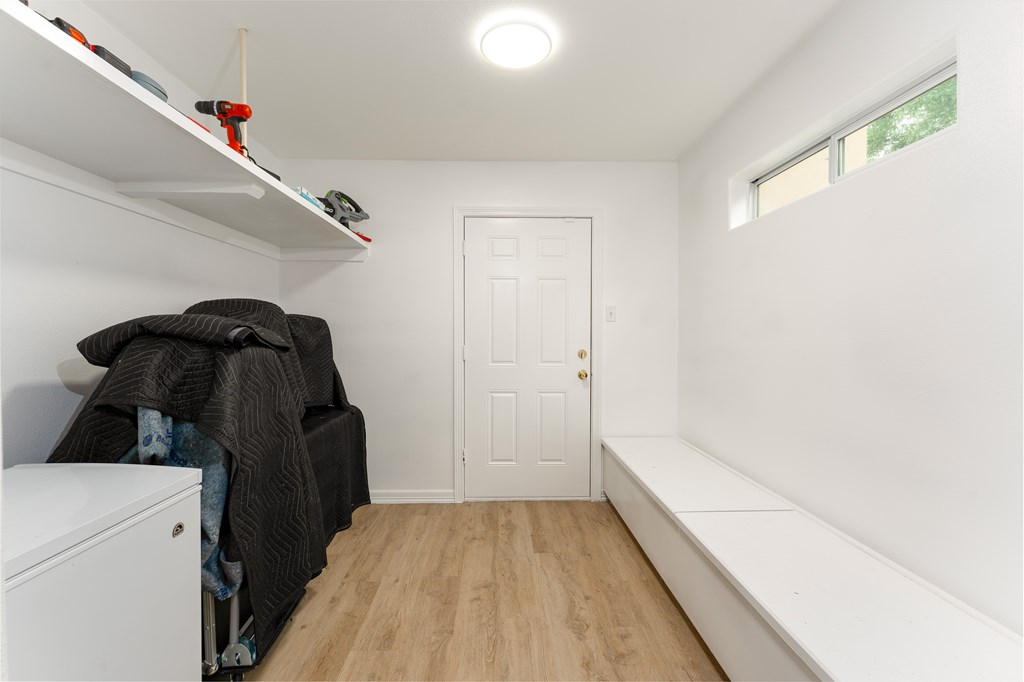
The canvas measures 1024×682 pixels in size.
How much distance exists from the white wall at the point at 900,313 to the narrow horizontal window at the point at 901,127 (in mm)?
100

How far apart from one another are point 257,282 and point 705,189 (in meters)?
2.77

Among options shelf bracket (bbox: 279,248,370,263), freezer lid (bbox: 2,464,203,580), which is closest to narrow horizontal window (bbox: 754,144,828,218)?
shelf bracket (bbox: 279,248,370,263)

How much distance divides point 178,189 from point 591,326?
2.28m

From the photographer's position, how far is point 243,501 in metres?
1.29

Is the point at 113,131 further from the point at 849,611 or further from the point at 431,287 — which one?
the point at 849,611

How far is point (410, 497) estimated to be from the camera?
290cm

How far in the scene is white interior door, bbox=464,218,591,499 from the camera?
2908 millimetres

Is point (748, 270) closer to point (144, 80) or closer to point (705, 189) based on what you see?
point (705, 189)

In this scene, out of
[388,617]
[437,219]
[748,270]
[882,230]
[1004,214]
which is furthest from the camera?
[437,219]

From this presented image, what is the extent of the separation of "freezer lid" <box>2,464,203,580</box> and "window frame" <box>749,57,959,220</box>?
2349 mm

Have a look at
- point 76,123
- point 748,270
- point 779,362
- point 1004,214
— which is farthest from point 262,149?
point 1004,214

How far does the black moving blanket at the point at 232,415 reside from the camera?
1216 mm

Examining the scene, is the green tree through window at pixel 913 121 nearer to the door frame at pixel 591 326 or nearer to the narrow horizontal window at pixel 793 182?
the narrow horizontal window at pixel 793 182

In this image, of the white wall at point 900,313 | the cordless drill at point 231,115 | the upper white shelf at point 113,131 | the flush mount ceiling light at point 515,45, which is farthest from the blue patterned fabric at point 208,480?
the white wall at point 900,313
